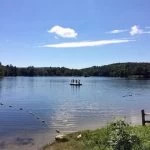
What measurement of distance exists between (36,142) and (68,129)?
6.81m

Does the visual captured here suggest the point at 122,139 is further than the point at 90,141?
No

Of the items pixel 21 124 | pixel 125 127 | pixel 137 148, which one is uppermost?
pixel 125 127

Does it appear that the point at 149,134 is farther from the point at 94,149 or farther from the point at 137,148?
the point at 137,148

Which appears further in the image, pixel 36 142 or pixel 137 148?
pixel 36 142

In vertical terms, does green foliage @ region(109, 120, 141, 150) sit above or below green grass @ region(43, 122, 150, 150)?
above

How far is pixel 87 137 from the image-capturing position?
22.3 metres

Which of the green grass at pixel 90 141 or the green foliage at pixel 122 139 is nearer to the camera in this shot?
the green foliage at pixel 122 139

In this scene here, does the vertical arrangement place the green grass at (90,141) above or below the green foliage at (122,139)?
below

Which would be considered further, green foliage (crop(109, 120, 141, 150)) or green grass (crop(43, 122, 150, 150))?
green grass (crop(43, 122, 150, 150))

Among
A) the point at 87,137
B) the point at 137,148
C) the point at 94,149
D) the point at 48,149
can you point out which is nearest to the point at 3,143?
the point at 48,149

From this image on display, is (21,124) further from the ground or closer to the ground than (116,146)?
closer to the ground

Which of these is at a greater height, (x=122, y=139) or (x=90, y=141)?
(x=122, y=139)

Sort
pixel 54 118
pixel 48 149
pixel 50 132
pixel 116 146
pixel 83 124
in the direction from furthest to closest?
pixel 54 118, pixel 83 124, pixel 50 132, pixel 48 149, pixel 116 146

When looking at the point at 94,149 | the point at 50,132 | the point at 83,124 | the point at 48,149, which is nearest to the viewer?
the point at 94,149
